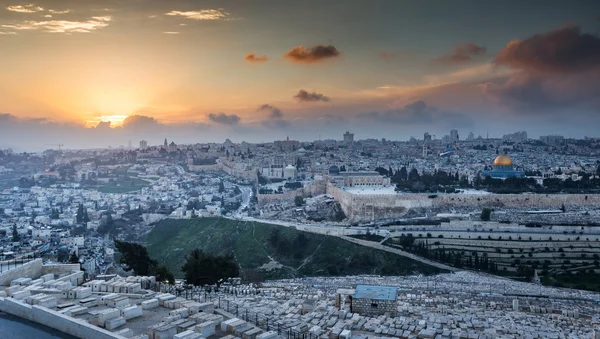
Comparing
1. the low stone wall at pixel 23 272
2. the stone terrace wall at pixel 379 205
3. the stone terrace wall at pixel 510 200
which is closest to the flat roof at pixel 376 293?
the low stone wall at pixel 23 272

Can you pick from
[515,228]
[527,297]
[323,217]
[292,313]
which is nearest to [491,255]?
[515,228]

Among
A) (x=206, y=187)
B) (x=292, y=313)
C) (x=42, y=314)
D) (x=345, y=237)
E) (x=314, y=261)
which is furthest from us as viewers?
(x=206, y=187)

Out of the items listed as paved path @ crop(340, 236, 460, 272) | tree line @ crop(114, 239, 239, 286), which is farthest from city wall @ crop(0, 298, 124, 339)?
paved path @ crop(340, 236, 460, 272)

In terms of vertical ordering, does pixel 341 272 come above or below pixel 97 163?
below

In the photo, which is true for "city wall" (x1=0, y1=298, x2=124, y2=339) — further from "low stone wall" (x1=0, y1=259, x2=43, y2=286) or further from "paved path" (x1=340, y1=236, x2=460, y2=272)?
"paved path" (x1=340, y1=236, x2=460, y2=272)

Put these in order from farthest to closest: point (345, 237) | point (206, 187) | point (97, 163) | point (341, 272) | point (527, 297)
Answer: point (97, 163), point (206, 187), point (345, 237), point (341, 272), point (527, 297)

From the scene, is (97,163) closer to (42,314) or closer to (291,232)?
(291,232)

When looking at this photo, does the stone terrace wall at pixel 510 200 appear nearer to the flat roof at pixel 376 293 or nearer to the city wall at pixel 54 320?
the flat roof at pixel 376 293
